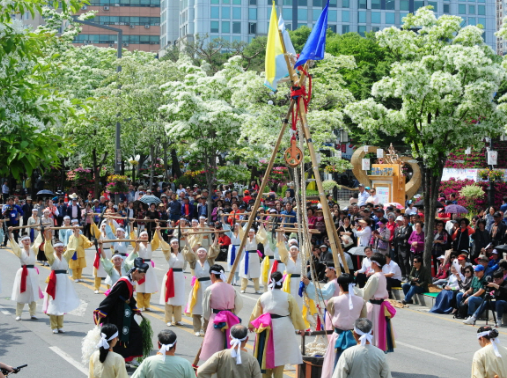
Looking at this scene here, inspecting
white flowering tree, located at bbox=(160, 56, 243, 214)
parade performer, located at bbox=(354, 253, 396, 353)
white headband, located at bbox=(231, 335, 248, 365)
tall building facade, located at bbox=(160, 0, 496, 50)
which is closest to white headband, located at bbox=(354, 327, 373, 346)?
white headband, located at bbox=(231, 335, 248, 365)

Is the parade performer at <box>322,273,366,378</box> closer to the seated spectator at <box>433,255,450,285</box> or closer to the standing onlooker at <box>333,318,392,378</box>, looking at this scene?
the standing onlooker at <box>333,318,392,378</box>


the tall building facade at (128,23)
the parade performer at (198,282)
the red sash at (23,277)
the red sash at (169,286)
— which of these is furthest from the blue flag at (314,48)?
the tall building facade at (128,23)

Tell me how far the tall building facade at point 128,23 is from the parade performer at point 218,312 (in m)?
88.3

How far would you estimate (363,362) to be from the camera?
752 cm

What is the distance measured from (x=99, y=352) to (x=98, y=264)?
34.9 feet

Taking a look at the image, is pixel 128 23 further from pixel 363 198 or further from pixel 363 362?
pixel 363 362

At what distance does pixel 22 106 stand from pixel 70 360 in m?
4.22

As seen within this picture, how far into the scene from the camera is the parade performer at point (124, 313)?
34.1ft

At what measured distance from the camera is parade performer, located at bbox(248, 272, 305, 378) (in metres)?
9.95

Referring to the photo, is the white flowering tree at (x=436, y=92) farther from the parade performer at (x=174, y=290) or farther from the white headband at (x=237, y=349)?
the white headband at (x=237, y=349)

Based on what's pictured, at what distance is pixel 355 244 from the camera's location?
1997 cm

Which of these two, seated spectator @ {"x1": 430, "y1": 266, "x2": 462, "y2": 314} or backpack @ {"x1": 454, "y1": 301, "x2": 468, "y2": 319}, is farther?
seated spectator @ {"x1": 430, "y1": 266, "x2": 462, "y2": 314}

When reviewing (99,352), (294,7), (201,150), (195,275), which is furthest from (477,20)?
(99,352)

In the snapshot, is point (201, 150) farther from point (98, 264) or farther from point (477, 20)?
point (477, 20)
